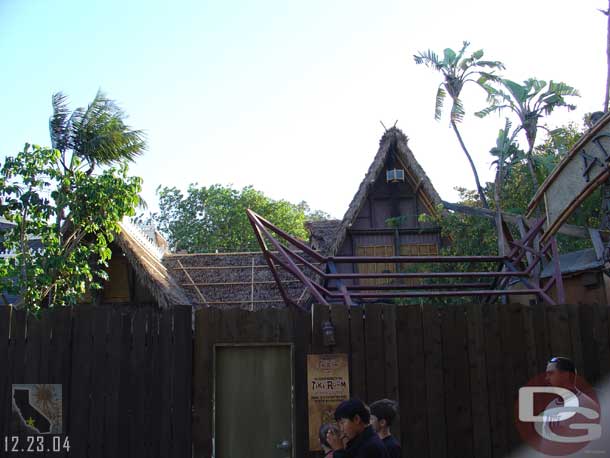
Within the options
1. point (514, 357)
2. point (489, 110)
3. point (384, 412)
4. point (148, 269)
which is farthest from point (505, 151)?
point (384, 412)

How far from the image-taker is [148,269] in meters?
12.6

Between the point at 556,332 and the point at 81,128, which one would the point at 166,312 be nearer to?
the point at 556,332

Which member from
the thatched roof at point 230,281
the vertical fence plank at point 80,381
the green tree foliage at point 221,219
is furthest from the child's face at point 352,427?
the green tree foliage at point 221,219

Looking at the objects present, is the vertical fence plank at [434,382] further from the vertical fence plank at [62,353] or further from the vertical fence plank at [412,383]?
the vertical fence plank at [62,353]

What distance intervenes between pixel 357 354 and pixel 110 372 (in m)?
2.36

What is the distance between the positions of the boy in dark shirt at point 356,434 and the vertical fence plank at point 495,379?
3.05 m

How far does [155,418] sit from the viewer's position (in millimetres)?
5969

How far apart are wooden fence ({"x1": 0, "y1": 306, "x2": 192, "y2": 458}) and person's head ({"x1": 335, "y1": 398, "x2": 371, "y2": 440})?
2864 mm

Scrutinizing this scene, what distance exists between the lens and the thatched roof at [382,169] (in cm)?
1460

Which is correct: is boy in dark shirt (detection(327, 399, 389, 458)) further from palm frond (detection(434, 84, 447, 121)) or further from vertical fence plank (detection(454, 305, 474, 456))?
palm frond (detection(434, 84, 447, 121))

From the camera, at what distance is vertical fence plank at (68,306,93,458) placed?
5.94 meters

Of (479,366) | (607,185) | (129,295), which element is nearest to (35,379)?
(479,366)

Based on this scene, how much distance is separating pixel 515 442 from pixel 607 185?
2.68 meters

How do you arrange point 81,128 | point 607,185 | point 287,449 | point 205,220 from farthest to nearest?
1. point 205,220
2. point 81,128
3. point 607,185
4. point 287,449
